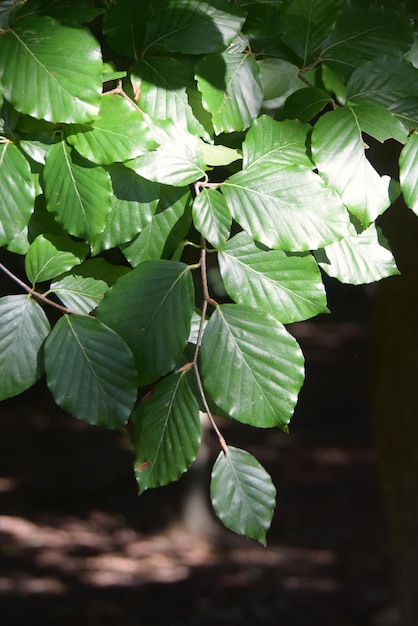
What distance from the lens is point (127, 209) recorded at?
104 cm

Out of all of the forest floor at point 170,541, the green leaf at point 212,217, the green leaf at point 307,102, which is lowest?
the forest floor at point 170,541

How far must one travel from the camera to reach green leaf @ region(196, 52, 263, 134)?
1.05 metres

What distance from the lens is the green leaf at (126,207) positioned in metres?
1.04

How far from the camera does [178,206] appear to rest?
3.54 feet

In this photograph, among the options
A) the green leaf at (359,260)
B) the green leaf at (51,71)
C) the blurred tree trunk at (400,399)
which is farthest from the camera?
the blurred tree trunk at (400,399)

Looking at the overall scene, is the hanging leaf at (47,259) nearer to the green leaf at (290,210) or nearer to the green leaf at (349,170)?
the green leaf at (290,210)

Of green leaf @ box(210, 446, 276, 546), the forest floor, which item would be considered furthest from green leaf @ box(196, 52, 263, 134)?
the forest floor

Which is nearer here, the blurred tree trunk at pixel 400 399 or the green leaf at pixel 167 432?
the green leaf at pixel 167 432

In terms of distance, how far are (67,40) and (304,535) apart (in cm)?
591

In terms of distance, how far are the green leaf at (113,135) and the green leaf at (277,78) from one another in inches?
8.0

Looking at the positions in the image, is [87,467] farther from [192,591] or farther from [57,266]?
[57,266]

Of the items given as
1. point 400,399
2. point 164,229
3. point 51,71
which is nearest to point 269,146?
point 164,229

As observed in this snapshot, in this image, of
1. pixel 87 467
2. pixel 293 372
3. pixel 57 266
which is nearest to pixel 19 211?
pixel 57 266

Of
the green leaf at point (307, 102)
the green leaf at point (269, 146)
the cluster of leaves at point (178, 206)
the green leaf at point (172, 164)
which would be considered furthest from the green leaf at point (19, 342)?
the green leaf at point (307, 102)
